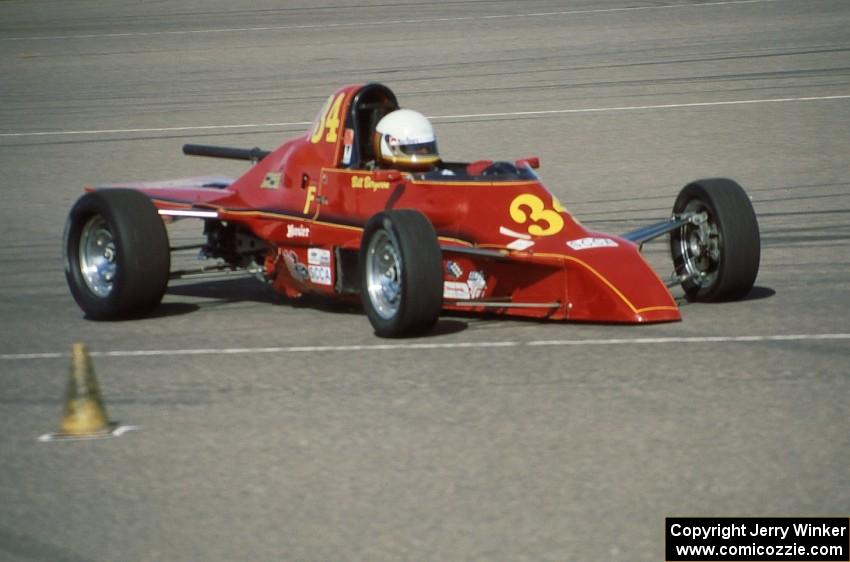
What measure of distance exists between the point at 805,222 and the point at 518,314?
15.4 ft

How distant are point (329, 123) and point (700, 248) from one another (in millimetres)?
2599

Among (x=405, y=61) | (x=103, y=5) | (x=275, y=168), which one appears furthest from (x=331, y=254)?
(x=103, y=5)

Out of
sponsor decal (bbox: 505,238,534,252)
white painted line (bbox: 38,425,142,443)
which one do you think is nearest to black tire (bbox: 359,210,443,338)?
sponsor decal (bbox: 505,238,534,252)

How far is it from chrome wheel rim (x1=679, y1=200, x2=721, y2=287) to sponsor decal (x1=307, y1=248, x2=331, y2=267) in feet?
7.53

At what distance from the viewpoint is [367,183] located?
33.7 feet

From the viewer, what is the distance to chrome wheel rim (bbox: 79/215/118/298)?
35.2 feet

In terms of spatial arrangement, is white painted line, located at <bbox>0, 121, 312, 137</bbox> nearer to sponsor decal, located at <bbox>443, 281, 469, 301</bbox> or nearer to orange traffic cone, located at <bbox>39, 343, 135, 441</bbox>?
sponsor decal, located at <bbox>443, 281, 469, 301</bbox>

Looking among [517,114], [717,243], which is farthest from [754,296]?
[517,114]

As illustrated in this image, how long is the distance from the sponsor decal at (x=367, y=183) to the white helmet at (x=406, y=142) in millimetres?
299

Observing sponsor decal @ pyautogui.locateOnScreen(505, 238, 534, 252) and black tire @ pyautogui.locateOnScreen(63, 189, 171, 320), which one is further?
black tire @ pyautogui.locateOnScreen(63, 189, 171, 320)

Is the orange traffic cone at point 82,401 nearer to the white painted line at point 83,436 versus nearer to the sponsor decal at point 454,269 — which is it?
the white painted line at point 83,436

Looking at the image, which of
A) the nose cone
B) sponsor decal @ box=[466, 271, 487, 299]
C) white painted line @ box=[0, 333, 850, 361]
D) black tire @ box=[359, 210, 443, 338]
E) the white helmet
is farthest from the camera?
the white helmet

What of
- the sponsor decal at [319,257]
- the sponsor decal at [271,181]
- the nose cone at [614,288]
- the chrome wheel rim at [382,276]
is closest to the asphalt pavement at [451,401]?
the nose cone at [614,288]

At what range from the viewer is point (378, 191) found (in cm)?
1021
